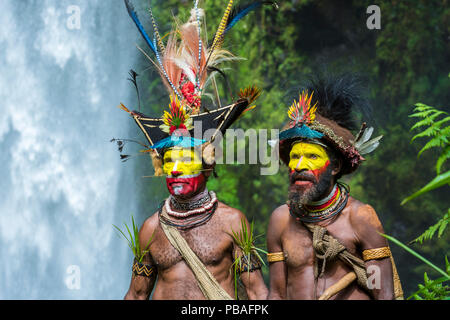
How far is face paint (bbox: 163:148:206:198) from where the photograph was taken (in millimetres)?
4258

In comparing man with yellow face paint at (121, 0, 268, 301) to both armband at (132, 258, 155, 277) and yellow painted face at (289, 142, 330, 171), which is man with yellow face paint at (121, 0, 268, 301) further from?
yellow painted face at (289, 142, 330, 171)

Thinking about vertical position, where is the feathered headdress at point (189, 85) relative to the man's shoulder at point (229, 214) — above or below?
above

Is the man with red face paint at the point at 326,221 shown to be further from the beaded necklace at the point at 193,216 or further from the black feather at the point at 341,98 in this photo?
the beaded necklace at the point at 193,216

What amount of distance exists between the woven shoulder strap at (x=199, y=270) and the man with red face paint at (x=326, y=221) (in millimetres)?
364

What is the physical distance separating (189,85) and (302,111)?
0.90 m

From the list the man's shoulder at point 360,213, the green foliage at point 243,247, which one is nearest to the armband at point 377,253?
the man's shoulder at point 360,213

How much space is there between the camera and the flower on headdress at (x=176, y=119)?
171 inches

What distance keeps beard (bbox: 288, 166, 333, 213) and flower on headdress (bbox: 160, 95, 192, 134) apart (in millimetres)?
840

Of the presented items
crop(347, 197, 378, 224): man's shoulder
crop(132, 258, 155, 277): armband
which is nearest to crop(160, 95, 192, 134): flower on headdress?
crop(132, 258, 155, 277): armband

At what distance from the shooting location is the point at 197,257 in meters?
4.21

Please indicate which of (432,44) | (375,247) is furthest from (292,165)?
(432,44)

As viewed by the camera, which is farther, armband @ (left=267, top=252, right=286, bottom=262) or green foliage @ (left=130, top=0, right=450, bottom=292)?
green foliage @ (left=130, top=0, right=450, bottom=292)

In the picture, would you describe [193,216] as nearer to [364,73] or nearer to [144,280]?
[144,280]
